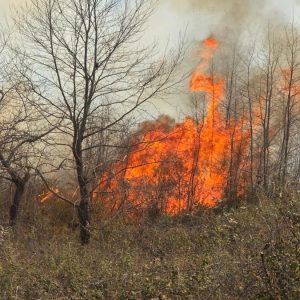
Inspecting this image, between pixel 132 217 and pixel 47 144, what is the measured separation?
11.6 ft

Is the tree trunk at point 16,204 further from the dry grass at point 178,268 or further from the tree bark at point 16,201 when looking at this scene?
the dry grass at point 178,268

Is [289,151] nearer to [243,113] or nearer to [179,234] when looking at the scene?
[243,113]

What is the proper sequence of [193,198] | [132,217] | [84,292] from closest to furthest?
[84,292] < [132,217] < [193,198]

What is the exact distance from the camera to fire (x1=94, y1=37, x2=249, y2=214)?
14562 millimetres

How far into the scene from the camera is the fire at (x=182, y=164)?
47.8ft

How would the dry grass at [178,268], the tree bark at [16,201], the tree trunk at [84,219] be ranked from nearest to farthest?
the dry grass at [178,268] < the tree trunk at [84,219] < the tree bark at [16,201]

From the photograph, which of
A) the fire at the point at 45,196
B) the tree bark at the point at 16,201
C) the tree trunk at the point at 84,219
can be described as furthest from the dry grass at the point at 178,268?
the fire at the point at 45,196

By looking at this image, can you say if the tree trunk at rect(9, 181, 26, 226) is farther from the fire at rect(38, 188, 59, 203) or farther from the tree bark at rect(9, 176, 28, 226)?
the fire at rect(38, 188, 59, 203)

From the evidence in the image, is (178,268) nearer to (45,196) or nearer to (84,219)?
(84,219)

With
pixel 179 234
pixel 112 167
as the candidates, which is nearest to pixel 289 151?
pixel 112 167

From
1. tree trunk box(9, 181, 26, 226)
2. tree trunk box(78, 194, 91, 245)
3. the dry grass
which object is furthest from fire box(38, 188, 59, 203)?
the dry grass

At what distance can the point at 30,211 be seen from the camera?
1523 centimetres

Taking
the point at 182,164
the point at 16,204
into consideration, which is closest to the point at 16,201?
the point at 16,204

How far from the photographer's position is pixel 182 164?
20.2 m
